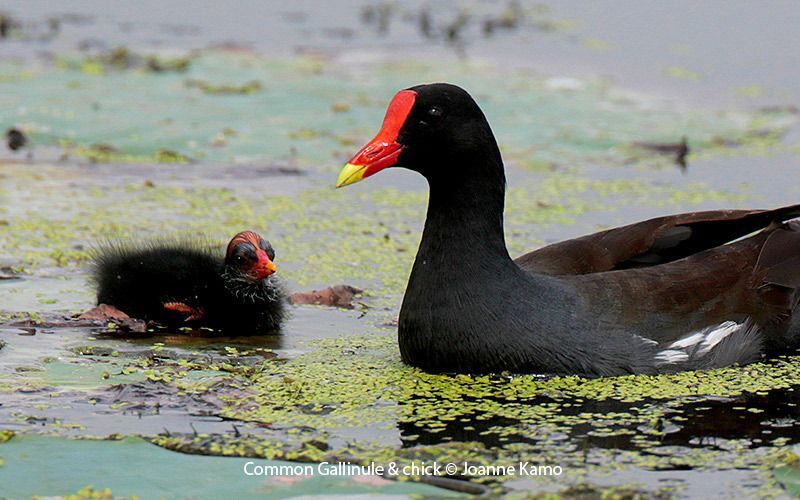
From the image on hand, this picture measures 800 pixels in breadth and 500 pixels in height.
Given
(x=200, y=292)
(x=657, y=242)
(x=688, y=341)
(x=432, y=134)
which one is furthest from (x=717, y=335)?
(x=200, y=292)

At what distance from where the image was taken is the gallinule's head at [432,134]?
4.97m

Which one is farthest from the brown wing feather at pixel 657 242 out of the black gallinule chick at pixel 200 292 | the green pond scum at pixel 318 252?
the black gallinule chick at pixel 200 292

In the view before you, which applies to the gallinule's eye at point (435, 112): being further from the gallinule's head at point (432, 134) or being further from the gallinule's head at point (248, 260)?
the gallinule's head at point (248, 260)

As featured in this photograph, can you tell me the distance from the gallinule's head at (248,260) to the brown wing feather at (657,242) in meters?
1.04

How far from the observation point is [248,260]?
5.73 meters

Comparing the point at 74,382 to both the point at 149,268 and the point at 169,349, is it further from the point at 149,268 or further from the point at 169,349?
the point at 149,268

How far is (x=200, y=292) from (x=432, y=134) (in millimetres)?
1330

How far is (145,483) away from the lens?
3887 mm

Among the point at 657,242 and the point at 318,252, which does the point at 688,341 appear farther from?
the point at 318,252

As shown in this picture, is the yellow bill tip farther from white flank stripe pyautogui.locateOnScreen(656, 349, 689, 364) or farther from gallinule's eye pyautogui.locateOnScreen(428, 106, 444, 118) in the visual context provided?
white flank stripe pyautogui.locateOnScreen(656, 349, 689, 364)

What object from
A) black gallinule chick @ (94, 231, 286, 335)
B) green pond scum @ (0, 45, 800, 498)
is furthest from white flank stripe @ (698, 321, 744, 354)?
black gallinule chick @ (94, 231, 286, 335)

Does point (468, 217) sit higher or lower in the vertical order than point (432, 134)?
lower

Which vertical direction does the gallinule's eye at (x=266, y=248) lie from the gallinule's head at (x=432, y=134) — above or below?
below

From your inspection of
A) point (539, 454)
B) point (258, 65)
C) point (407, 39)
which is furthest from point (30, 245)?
point (407, 39)
